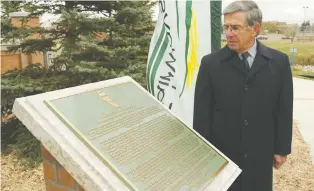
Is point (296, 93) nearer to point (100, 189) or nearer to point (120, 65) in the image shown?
point (120, 65)

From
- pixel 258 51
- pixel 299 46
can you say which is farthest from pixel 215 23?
pixel 299 46

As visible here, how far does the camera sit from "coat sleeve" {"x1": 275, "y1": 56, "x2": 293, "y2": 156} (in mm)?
2141

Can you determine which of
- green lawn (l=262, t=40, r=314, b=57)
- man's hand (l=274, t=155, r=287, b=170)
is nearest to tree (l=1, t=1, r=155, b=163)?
man's hand (l=274, t=155, r=287, b=170)

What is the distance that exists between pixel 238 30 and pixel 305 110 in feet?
21.0

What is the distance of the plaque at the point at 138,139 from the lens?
160 centimetres

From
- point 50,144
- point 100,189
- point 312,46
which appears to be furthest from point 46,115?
point 312,46

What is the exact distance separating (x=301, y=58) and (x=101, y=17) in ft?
55.1

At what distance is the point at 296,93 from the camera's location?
Result: 32.5 feet

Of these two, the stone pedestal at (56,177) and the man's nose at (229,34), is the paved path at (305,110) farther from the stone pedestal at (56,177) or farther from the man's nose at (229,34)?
the stone pedestal at (56,177)

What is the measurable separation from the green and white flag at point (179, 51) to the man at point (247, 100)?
42.0 inches

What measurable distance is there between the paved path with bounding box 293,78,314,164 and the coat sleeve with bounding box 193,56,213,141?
10.7 feet

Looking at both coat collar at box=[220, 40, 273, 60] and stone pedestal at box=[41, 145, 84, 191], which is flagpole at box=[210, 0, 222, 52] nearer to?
coat collar at box=[220, 40, 273, 60]

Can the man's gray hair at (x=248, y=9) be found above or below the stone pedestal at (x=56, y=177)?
above

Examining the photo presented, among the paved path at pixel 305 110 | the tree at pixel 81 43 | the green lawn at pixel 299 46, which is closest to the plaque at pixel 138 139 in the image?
the tree at pixel 81 43
